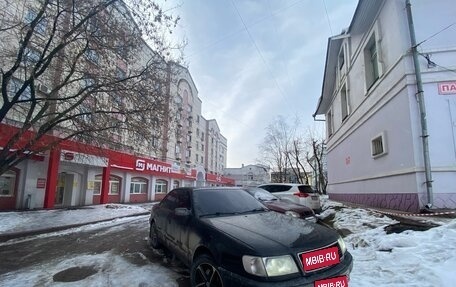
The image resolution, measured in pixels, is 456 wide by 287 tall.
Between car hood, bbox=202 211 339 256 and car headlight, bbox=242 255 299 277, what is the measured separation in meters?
0.08

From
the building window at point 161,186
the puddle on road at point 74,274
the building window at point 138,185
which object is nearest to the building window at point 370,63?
the puddle on road at point 74,274

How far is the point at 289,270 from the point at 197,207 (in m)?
2.26

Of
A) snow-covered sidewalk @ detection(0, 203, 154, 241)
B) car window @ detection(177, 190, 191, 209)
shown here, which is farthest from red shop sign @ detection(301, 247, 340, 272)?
snow-covered sidewalk @ detection(0, 203, 154, 241)

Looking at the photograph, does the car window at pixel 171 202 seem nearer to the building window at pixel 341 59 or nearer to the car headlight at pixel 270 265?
the car headlight at pixel 270 265

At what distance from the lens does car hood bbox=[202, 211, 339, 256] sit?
3439mm

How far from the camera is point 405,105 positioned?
10008mm

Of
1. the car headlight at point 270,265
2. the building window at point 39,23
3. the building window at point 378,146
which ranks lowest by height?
the car headlight at point 270,265

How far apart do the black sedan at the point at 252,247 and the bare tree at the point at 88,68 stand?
29.4 ft

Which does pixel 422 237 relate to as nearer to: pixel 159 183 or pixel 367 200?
pixel 367 200

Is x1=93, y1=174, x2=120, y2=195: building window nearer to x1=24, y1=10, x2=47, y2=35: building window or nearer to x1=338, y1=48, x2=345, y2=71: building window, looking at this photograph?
x1=24, y1=10, x2=47, y2=35: building window

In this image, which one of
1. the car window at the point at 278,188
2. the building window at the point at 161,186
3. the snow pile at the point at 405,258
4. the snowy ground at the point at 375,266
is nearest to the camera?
the snow pile at the point at 405,258

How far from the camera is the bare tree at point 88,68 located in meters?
11.2

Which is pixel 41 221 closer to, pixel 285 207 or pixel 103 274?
pixel 103 274

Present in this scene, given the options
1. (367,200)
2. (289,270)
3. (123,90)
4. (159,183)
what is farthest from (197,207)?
(159,183)
